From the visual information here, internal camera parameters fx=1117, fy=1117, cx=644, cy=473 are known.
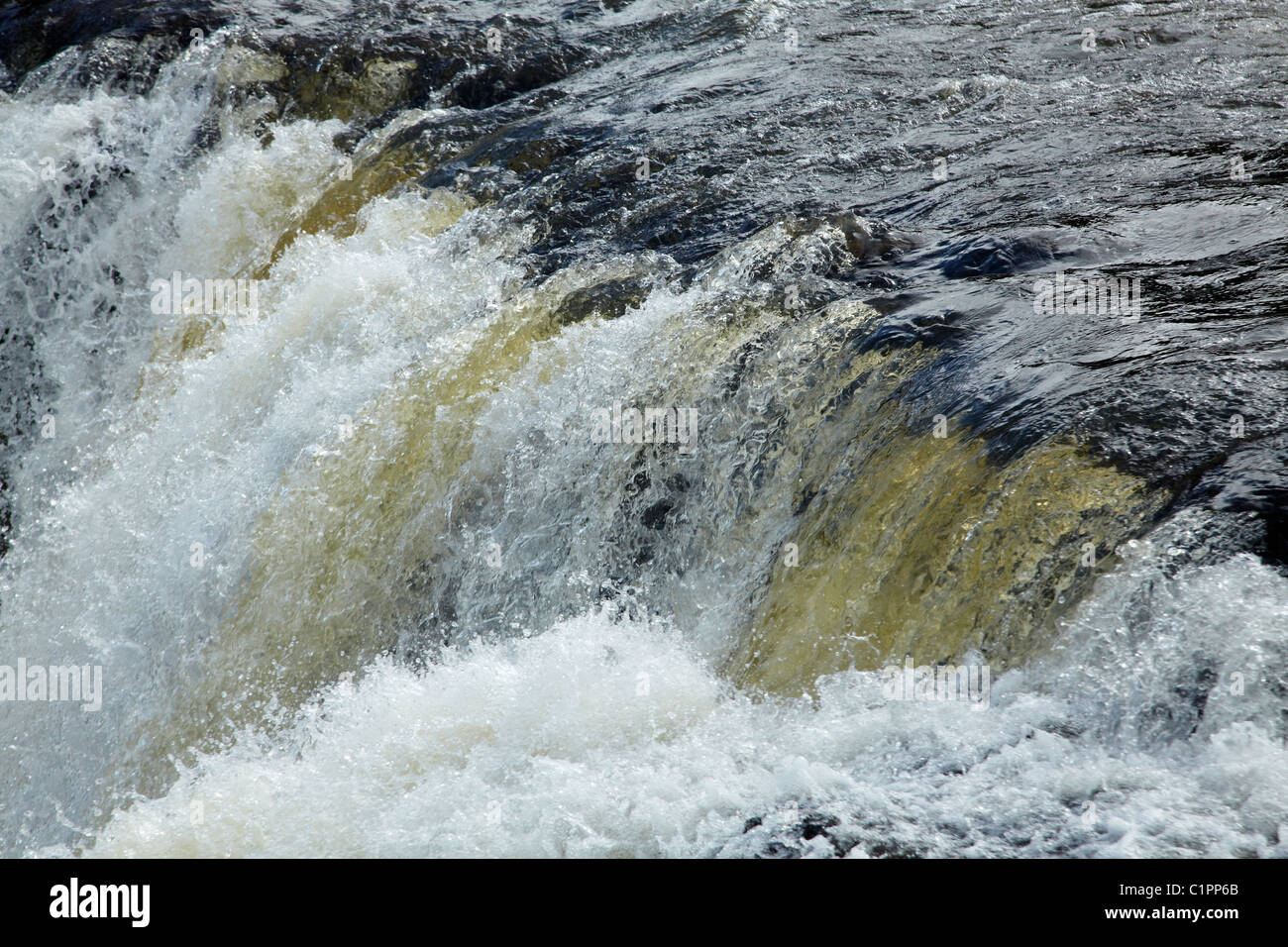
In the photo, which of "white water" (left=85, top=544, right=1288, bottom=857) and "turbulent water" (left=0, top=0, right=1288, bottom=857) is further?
"turbulent water" (left=0, top=0, right=1288, bottom=857)

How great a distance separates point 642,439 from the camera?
5000 millimetres

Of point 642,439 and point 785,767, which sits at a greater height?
point 642,439

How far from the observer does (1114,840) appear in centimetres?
281

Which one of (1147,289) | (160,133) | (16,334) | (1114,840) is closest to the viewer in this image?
(1114,840)

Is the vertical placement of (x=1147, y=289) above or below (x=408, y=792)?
above

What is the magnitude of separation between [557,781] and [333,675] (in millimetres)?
2012

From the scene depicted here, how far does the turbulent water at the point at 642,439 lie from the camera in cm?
331

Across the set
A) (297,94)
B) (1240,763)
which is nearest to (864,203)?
(1240,763)

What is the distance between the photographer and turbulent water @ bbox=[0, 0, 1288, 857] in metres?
3.31

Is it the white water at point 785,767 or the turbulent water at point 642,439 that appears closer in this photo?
the white water at point 785,767

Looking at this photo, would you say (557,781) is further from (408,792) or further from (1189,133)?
(1189,133)

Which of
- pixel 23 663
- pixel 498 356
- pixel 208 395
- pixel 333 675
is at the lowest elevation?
pixel 23 663

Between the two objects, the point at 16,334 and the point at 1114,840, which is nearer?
the point at 1114,840

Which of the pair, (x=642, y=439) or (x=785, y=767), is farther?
(x=642, y=439)
